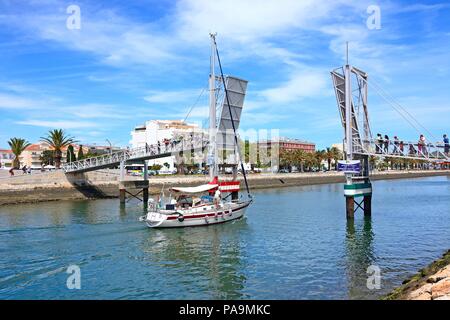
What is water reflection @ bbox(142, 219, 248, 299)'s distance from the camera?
21812 millimetres

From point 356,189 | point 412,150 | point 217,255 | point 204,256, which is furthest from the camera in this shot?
point 412,150

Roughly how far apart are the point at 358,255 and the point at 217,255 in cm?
907

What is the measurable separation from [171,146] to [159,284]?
133ft

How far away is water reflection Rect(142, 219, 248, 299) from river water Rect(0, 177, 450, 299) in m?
0.06

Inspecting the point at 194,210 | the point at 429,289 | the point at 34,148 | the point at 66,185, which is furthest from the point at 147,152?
the point at 34,148

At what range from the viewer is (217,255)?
28.5 m

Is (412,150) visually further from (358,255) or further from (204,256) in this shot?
(204,256)

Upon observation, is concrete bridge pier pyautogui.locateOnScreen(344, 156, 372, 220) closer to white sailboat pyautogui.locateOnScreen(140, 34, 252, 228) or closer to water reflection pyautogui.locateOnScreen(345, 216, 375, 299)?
water reflection pyautogui.locateOnScreen(345, 216, 375, 299)

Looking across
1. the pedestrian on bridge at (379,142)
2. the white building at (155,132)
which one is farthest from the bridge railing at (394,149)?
the white building at (155,132)

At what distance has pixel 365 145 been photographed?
48438 millimetres

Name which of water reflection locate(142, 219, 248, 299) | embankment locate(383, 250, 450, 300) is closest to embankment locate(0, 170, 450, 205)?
water reflection locate(142, 219, 248, 299)
